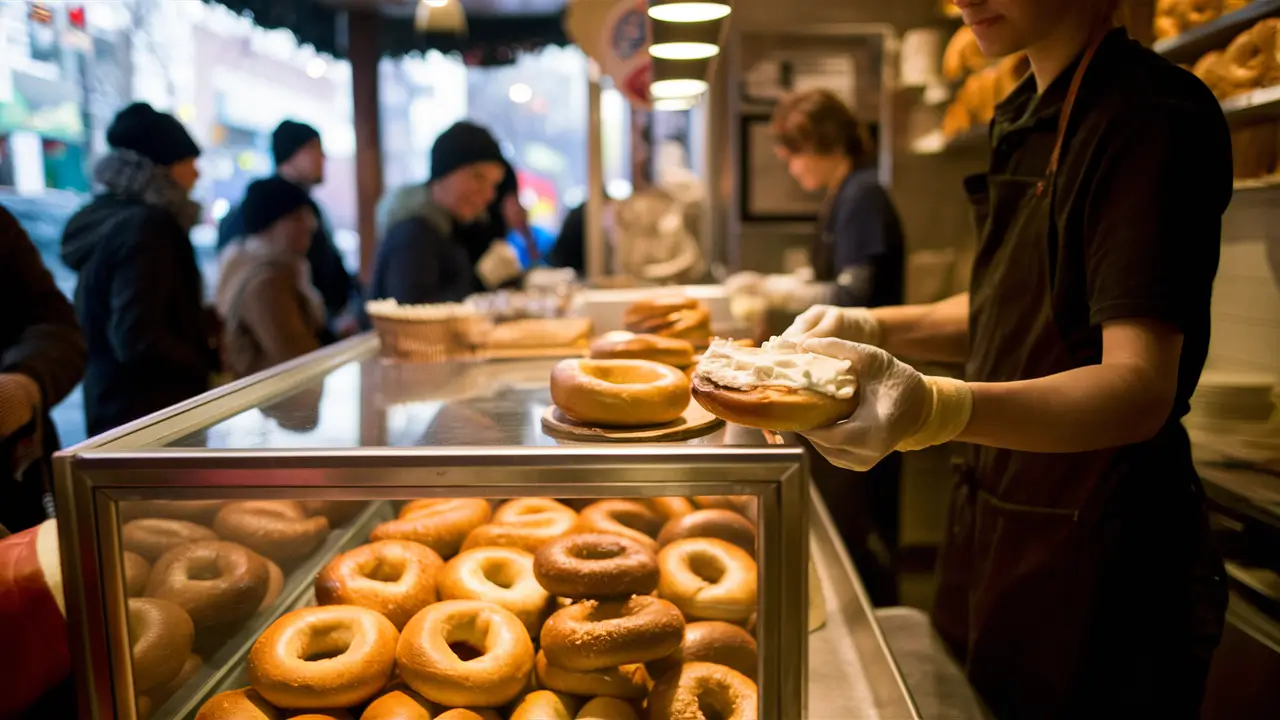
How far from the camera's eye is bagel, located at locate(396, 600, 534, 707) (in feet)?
4.09

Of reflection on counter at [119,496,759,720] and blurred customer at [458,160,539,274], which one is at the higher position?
blurred customer at [458,160,539,274]

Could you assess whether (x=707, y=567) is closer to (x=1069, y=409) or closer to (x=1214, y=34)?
(x=1069, y=409)

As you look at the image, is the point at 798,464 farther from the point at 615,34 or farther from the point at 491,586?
the point at 615,34

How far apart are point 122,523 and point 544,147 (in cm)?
721

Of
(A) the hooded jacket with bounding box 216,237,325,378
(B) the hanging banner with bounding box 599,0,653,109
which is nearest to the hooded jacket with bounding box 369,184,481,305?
(A) the hooded jacket with bounding box 216,237,325,378

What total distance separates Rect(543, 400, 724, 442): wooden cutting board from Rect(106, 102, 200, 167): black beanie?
2.42 meters

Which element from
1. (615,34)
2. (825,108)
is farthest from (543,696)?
(825,108)

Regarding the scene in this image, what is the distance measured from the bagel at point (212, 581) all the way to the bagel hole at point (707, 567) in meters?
0.70

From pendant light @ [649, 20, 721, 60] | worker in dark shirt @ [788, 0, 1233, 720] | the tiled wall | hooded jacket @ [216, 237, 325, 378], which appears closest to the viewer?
worker in dark shirt @ [788, 0, 1233, 720]

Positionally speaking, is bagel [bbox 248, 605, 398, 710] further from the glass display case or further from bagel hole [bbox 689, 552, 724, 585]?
bagel hole [bbox 689, 552, 724, 585]

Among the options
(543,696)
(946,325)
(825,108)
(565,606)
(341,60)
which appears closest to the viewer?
(543,696)

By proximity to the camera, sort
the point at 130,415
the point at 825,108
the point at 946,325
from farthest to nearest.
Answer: the point at 825,108 → the point at 130,415 → the point at 946,325

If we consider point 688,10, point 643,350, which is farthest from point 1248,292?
point 643,350

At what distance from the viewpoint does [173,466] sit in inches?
45.3
